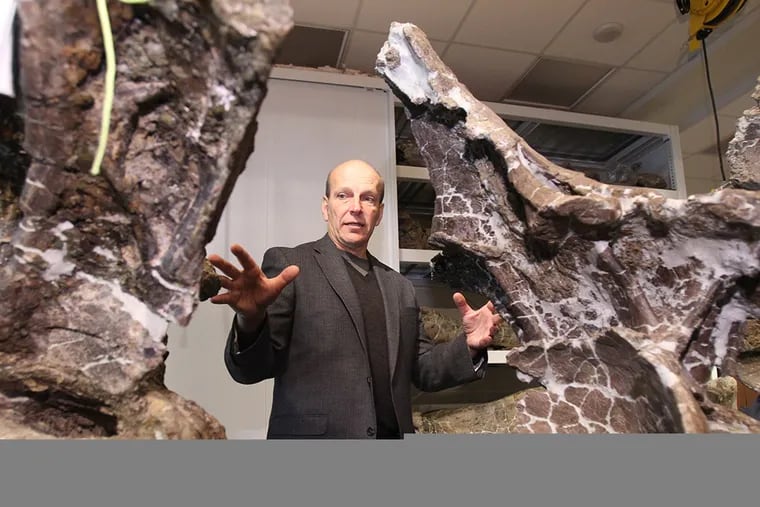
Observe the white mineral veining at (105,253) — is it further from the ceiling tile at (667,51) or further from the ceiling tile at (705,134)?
the ceiling tile at (705,134)

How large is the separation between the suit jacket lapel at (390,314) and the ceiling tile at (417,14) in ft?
4.06

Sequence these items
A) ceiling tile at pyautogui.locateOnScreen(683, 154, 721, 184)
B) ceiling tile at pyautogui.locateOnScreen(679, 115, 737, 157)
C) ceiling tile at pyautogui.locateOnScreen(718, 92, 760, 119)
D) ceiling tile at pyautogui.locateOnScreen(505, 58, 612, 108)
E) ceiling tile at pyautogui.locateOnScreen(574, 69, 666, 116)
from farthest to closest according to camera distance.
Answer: ceiling tile at pyautogui.locateOnScreen(683, 154, 721, 184), ceiling tile at pyautogui.locateOnScreen(679, 115, 737, 157), ceiling tile at pyautogui.locateOnScreen(718, 92, 760, 119), ceiling tile at pyautogui.locateOnScreen(574, 69, 666, 116), ceiling tile at pyautogui.locateOnScreen(505, 58, 612, 108)

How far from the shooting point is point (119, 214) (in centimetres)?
81

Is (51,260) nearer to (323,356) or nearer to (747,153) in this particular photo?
(323,356)

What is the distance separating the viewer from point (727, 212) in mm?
875

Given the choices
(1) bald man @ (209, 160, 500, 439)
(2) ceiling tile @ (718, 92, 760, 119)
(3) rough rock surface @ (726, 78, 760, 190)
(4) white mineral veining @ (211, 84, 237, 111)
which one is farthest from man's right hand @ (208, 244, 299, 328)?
(2) ceiling tile @ (718, 92, 760, 119)

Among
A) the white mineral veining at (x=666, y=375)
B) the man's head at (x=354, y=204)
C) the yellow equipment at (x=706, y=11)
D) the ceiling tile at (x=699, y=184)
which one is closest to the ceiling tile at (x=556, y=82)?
the yellow equipment at (x=706, y=11)

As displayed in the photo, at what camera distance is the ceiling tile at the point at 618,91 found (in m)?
2.94

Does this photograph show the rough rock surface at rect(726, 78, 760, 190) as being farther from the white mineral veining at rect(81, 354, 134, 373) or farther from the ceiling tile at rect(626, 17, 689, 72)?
the ceiling tile at rect(626, 17, 689, 72)

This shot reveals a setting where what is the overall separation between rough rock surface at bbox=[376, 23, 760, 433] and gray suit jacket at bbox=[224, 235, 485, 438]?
0.33 m

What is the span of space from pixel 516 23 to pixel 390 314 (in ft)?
5.03

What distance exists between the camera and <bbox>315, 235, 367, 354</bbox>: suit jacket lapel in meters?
1.45

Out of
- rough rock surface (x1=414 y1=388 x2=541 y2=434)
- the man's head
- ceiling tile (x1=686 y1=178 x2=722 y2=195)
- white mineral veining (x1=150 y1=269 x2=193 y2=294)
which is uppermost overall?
ceiling tile (x1=686 y1=178 x2=722 y2=195)

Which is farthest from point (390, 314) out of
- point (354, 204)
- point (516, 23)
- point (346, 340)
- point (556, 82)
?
point (556, 82)
